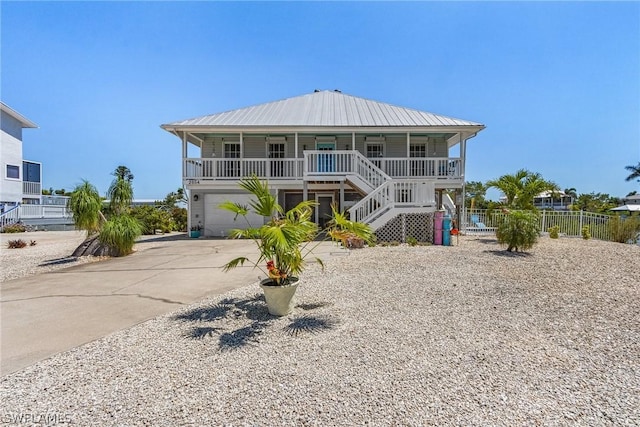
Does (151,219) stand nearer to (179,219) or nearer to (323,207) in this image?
(179,219)

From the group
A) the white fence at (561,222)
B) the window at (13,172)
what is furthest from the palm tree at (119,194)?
the window at (13,172)

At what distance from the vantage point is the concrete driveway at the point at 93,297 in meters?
3.42

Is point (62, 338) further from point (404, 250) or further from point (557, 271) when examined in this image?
point (557, 271)

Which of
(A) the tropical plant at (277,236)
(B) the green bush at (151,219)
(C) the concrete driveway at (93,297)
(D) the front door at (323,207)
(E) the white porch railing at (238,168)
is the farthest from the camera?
(B) the green bush at (151,219)

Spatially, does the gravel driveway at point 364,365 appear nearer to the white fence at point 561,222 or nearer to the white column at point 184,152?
the white fence at point 561,222

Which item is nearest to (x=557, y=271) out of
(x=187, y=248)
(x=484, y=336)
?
(x=484, y=336)

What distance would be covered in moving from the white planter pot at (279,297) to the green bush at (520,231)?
760 cm

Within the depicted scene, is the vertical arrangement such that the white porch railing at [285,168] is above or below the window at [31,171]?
below

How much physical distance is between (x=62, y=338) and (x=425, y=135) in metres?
15.8

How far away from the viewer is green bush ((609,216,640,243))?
12.1 m

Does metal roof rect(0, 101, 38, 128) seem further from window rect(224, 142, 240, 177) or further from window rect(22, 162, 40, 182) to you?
window rect(224, 142, 240, 177)

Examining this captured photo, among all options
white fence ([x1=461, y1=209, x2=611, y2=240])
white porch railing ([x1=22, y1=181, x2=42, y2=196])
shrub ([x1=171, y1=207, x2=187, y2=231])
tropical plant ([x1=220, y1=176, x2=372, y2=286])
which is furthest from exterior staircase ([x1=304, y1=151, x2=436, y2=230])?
white porch railing ([x1=22, y1=181, x2=42, y2=196])

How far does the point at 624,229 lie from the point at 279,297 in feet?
50.9

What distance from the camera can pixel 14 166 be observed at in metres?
23.3
